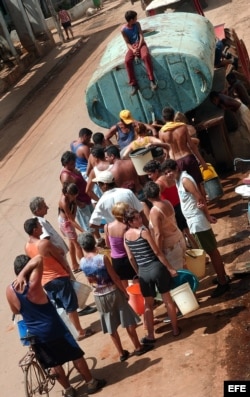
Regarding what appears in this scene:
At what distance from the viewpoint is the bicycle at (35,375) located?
700 centimetres

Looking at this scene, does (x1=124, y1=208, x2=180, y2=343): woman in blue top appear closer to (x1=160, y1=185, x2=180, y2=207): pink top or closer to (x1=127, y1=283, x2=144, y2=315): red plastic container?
(x1=127, y1=283, x2=144, y2=315): red plastic container

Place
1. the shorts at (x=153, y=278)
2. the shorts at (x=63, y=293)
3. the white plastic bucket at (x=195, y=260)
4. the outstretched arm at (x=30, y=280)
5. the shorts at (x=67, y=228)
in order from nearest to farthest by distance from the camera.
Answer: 1. the outstretched arm at (x=30, y=280)
2. the shorts at (x=153, y=278)
3. the shorts at (x=63, y=293)
4. the white plastic bucket at (x=195, y=260)
5. the shorts at (x=67, y=228)

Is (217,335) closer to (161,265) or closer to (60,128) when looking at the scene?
(161,265)

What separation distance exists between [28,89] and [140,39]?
14.7 meters

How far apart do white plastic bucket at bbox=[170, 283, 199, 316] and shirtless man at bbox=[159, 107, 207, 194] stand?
2.49 m

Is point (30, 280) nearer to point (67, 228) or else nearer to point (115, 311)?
point (115, 311)

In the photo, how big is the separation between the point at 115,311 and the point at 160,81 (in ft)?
17.8

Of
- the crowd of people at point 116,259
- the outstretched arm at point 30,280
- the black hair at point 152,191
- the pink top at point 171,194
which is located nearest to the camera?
the outstretched arm at point 30,280

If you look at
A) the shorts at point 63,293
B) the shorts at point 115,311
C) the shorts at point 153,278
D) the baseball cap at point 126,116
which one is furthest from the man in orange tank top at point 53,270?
the baseball cap at point 126,116

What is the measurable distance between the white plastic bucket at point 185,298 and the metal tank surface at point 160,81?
4.85 metres

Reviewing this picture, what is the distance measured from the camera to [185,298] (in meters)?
7.55

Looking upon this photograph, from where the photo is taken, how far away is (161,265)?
725 cm

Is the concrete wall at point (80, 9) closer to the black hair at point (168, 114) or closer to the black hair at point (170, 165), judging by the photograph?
the black hair at point (168, 114)

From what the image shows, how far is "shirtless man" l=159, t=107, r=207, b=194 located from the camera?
9711mm
